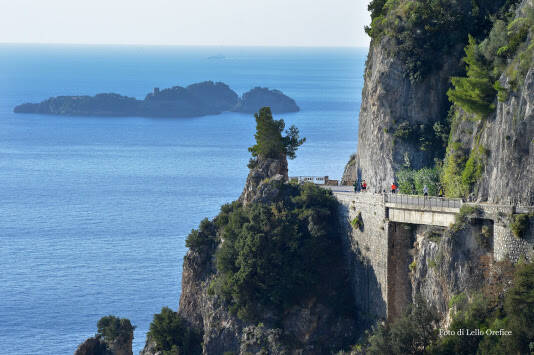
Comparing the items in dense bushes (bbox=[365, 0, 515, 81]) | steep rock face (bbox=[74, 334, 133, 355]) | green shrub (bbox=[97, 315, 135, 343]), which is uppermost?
dense bushes (bbox=[365, 0, 515, 81])

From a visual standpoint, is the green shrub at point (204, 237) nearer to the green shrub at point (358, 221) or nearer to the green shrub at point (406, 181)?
the green shrub at point (358, 221)

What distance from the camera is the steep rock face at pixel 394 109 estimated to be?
68.3 metres

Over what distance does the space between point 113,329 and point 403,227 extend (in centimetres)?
2516

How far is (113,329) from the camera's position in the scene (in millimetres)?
75562

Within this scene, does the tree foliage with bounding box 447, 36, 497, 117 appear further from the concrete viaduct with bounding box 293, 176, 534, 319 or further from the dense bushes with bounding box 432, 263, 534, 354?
the dense bushes with bounding box 432, 263, 534, 354

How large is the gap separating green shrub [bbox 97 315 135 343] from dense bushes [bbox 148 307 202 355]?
480cm

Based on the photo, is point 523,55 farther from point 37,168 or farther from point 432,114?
point 37,168

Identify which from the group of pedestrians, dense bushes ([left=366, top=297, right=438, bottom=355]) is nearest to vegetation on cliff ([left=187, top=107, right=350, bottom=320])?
the group of pedestrians

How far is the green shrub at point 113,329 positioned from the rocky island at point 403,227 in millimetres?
4012

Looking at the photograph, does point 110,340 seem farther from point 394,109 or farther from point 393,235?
point 394,109

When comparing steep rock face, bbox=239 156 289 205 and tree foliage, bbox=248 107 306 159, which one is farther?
tree foliage, bbox=248 107 306 159

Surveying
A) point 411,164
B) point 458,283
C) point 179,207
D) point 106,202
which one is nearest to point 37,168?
point 106,202

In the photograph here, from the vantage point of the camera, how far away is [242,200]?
239 ft

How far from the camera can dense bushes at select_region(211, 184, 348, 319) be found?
65.8 metres
